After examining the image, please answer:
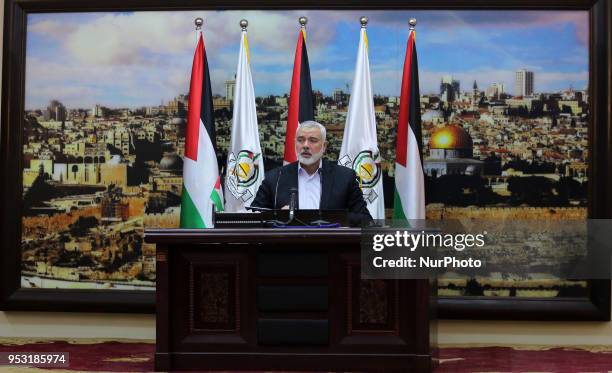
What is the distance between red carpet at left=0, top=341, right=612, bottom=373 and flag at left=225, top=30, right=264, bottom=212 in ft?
4.07

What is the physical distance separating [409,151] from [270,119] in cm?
111

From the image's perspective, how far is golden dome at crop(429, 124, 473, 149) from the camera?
19.6 feet

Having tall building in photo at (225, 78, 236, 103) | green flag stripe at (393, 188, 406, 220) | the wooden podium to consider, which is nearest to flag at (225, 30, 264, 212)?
tall building in photo at (225, 78, 236, 103)

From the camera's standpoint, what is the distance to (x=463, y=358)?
5102 mm

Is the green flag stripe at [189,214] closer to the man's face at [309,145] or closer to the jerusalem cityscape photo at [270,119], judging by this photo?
the jerusalem cityscape photo at [270,119]

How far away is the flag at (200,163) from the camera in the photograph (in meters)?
Answer: 5.72

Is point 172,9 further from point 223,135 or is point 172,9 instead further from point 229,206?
point 229,206

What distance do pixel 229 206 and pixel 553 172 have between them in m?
2.43

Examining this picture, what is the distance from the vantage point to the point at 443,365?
4738mm

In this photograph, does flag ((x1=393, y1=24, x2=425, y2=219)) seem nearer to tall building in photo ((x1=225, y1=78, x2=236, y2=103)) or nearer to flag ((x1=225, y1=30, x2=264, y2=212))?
flag ((x1=225, y1=30, x2=264, y2=212))

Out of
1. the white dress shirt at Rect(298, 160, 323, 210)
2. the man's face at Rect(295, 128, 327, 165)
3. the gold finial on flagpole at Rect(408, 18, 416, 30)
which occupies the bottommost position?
the white dress shirt at Rect(298, 160, 323, 210)
